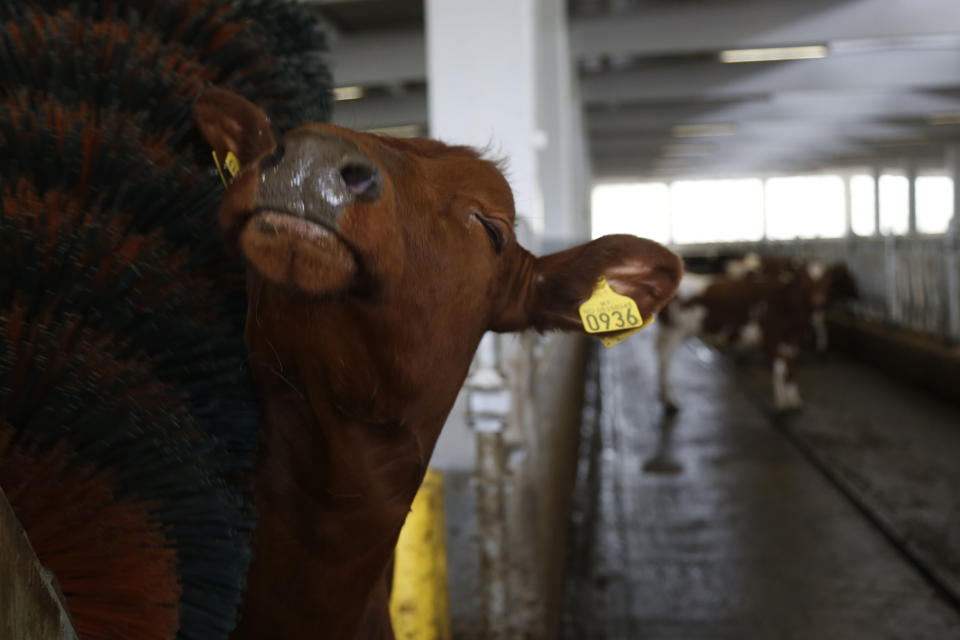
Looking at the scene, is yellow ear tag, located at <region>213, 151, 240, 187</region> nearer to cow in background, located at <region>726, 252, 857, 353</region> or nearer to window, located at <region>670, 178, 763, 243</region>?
cow in background, located at <region>726, 252, 857, 353</region>

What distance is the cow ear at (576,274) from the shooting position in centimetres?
145

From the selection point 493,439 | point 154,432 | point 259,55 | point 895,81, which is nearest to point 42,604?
point 154,432

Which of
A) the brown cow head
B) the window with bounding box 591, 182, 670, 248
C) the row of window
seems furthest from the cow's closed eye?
the row of window

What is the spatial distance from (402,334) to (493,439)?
4.96 ft

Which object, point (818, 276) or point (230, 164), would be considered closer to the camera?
point (230, 164)

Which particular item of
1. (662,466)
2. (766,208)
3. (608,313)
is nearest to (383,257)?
(608,313)

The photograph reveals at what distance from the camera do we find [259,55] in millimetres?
1438

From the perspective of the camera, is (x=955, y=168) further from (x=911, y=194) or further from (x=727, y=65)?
(x=727, y=65)

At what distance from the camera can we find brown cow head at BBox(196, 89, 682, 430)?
3.23 ft

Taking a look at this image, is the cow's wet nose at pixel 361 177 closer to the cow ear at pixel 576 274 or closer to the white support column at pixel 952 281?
the cow ear at pixel 576 274

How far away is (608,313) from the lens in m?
1.47

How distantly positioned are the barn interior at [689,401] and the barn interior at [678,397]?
2 centimetres

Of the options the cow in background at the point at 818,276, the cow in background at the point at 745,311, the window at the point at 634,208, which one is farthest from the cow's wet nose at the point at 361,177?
the window at the point at 634,208

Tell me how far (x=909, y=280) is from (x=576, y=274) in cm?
987
